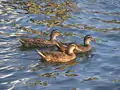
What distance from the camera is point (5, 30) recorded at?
22656 mm

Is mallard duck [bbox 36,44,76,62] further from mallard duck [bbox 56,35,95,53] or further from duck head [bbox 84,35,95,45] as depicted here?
duck head [bbox 84,35,95,45]

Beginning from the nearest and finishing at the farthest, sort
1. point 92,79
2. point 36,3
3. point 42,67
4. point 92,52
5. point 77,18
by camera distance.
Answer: point 92,79 < point 42,67 < point 92,52 < point 77,18 < point 36,3

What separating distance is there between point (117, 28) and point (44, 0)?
702 cm

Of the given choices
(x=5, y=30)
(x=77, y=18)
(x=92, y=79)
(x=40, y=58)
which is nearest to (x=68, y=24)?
(x=77, y=18)

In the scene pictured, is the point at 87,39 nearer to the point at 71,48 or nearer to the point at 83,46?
the point at 83,46

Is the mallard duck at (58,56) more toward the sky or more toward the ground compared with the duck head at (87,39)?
more toward the ground

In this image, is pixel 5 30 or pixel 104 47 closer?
pixel 104 47

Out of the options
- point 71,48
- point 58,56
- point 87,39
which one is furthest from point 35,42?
point 87,39

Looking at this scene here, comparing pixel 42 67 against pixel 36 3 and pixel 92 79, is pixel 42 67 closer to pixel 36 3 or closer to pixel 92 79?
pixel 92 79

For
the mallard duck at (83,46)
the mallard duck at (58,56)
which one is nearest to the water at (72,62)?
the mallard duck at (58,56)

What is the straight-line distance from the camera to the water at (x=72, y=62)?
16.2 meters

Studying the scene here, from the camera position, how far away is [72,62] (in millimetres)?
18812

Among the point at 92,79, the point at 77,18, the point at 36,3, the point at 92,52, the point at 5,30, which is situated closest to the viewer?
the point at 92,79

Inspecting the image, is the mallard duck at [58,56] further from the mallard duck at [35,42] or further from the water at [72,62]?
the mallard duck at [35,42]
